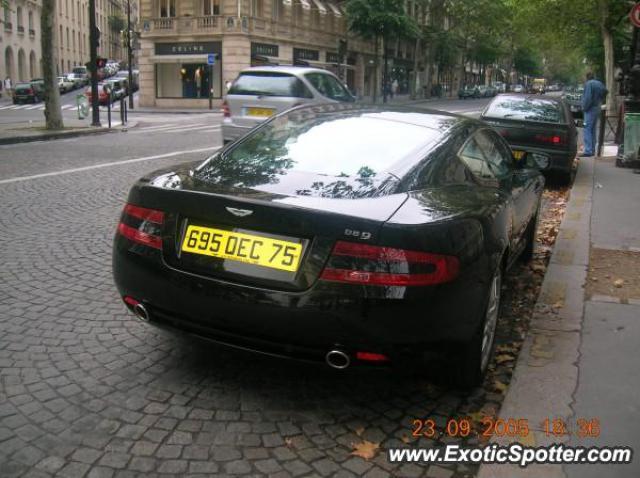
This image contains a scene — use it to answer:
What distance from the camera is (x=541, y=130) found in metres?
10.7

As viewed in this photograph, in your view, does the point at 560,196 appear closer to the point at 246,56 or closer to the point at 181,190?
the point at 181,190

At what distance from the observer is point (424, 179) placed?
354 centimetres

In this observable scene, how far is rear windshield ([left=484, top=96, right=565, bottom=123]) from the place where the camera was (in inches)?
432

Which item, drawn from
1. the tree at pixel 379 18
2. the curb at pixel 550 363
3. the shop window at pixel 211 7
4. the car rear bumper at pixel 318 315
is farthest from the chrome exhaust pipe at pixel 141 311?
the tree at pixel 379 18

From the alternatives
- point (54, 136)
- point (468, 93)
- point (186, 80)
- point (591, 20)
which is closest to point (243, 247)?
point (54, 136)

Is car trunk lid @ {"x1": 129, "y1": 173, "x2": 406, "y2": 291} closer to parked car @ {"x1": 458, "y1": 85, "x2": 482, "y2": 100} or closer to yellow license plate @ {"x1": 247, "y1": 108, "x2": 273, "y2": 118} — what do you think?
yellow license plate @ {"x1": 247, "y1": 108, "x2": 273, "y2": 118}

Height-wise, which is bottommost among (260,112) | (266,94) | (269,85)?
(260,112)

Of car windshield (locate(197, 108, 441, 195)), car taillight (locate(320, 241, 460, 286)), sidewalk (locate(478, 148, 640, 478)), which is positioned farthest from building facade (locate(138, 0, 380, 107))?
car taillight (locate(320, 241, 460, 286))

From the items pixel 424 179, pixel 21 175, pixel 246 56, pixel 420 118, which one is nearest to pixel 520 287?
pixel 420 118

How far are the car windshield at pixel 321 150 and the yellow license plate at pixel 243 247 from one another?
1.16 ft

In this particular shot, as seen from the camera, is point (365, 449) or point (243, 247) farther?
point (243, 247)

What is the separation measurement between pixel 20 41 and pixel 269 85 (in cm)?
5088

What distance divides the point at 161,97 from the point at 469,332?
4330 centimetres

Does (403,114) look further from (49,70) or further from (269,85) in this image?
(49,70)
